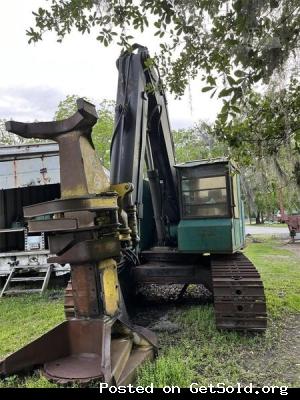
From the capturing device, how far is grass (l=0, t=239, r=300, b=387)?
135 inches

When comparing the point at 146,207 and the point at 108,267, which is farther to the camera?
the point at 146,207

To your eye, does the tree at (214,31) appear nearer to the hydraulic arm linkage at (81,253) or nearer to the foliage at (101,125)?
the hydraulic arm linkage at (81,253)

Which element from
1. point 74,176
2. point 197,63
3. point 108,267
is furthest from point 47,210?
point 197,63

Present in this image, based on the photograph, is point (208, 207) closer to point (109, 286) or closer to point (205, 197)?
point (205, 197)

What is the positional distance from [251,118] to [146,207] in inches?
124

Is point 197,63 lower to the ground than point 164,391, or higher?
higher

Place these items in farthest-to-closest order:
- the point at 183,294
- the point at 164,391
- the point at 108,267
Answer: the point at 183,294 < the point at 108,267 < the point at 164,391

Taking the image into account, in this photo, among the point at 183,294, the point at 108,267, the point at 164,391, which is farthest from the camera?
the point at 183,294

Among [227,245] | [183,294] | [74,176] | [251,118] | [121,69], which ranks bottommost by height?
[183,294]

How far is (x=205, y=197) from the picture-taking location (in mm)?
5773

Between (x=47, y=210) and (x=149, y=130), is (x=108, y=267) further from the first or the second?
(x=149, y=130)

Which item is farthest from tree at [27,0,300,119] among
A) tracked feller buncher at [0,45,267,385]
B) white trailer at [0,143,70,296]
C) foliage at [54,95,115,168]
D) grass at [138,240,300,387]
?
foliage at [54,95,115,168]

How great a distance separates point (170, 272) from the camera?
5.67 metres

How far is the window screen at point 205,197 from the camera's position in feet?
18.5
